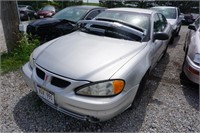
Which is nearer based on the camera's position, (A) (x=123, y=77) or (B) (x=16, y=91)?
(A) (x=123, y=77)

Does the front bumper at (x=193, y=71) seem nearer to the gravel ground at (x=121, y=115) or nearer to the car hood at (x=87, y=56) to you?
the gravel ground at (x=121, y=115)

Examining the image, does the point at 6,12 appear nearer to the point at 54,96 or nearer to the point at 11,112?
the point at 11,112

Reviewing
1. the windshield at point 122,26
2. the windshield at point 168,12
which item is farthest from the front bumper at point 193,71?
the windshield at point 168,12

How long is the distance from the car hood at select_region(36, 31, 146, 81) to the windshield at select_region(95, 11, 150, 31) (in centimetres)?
56

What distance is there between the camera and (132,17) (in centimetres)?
331

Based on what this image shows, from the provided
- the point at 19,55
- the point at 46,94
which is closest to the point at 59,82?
the point at 46,94

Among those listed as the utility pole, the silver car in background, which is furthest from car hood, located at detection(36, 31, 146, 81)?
the utility pole

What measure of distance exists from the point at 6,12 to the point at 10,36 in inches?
21.4

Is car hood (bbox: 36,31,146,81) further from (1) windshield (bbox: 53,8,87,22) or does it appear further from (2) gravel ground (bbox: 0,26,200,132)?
(1) windshield (bbox: 53,8,87,22)

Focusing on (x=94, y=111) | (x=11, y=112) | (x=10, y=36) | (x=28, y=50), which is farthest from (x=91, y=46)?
(x=10, y=36)

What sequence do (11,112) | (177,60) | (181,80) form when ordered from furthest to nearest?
(177,60)
(181,80)
(11,112)

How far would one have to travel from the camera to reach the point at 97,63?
7.01 feet

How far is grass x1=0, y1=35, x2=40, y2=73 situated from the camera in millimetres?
3976

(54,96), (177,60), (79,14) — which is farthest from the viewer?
(79,14)
